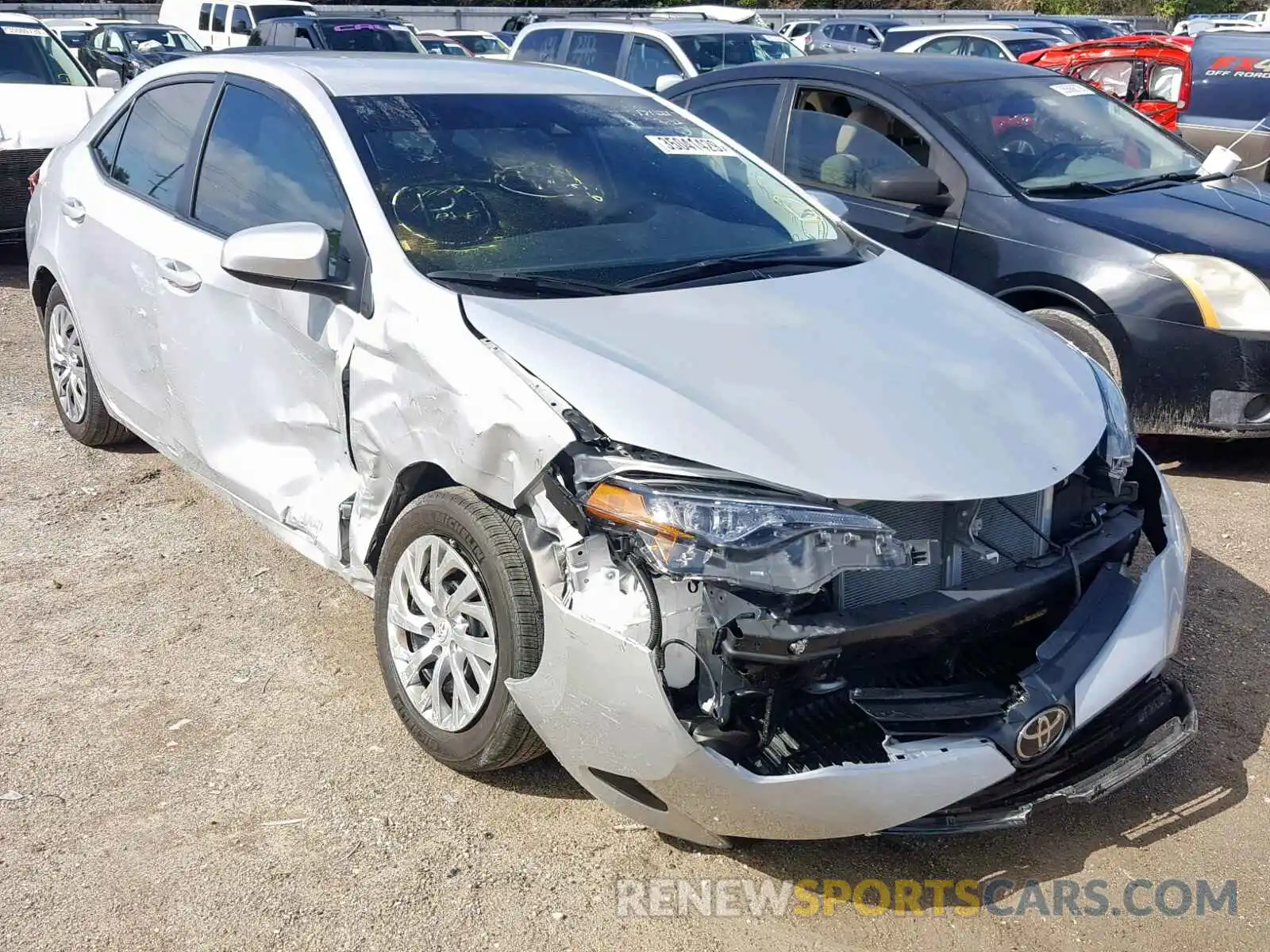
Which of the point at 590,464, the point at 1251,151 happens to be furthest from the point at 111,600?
the point at 1251,151

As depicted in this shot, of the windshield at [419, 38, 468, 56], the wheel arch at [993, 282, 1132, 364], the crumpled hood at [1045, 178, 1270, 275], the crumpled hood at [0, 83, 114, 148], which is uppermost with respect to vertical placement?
the crumpled hood at [1045, 178, 1270, 275]

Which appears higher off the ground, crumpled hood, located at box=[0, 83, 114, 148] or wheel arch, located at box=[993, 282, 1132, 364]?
wheel arch, located at box=[993, 282, 1132, 364]

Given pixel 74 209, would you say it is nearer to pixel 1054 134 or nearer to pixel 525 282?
pixel 525 282

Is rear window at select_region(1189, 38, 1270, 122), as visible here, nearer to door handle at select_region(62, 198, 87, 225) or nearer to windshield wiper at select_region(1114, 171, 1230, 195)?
windshield wiper at select_region(1114, 171, 1230, 195)

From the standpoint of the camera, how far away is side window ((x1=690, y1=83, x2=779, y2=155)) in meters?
6.79

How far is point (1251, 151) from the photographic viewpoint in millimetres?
9250

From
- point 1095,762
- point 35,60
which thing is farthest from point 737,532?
point 35,60

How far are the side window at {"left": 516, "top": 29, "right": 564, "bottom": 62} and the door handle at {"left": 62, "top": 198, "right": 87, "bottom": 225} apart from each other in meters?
9.09

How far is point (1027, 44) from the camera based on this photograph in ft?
60.7

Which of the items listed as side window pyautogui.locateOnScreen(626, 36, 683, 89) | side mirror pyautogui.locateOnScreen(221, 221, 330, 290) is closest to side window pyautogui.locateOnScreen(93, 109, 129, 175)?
side mirror pyautogui.locateOnScreen(221, 221, 330, 290)

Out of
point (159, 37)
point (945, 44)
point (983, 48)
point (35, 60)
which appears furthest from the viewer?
point (159, 37)

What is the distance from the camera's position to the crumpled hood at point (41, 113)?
8.88 metres

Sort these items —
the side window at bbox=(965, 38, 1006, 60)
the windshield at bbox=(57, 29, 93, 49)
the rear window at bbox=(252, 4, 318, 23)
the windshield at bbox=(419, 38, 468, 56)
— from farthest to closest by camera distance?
the rear window at bbox=(252, 4, 318, 23)
the windshield at bbox=(57, 29, 93, 49)
the windshield at bbox=(419, 38, 468, 56)
the side window at bbox=(965, 38, 1006, 60)

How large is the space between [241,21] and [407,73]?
21.9 metres
